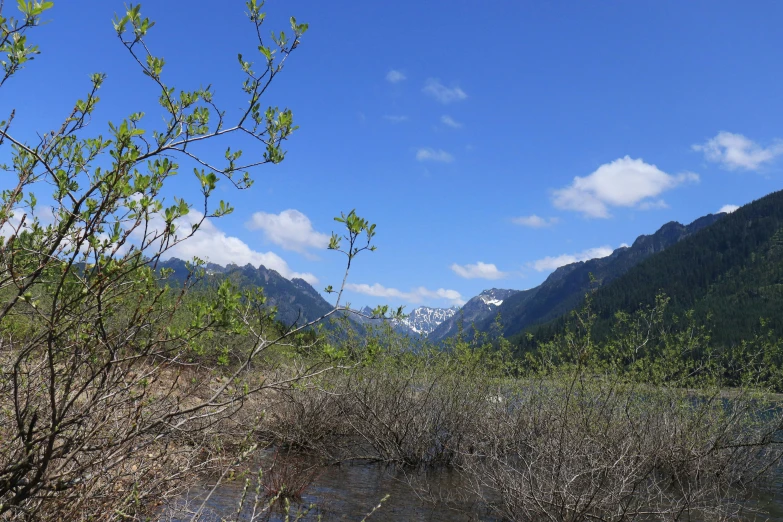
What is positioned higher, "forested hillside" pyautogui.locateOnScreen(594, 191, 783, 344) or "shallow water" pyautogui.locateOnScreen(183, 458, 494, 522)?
"forested hillside" pyautogui.locateOnScreen(594, 191, 783, 344)

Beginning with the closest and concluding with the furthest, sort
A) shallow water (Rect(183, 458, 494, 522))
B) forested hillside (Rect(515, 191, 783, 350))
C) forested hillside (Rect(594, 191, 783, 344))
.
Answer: shallow water (Rect(183, 458, 494, 522)), forested hillside (Rect(594, 191, 783, 344)), forested hillside (Rect(515, 191, 783, 350))

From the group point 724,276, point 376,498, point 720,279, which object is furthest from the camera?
point 720,279

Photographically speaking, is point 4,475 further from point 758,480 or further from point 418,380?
point 758,480

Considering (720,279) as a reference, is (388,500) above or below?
below

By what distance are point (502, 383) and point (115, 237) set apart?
14566mm

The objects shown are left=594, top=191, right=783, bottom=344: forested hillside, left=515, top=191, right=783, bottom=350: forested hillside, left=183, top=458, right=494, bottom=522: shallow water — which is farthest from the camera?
left=515, top=191, right=783, bottom=350: forested hillside

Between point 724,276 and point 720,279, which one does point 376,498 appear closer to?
point 720,279

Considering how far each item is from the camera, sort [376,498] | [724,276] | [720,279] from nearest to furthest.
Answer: [376,498] < [724,276] < [720,279]

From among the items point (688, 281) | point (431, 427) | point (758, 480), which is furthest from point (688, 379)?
point (688, 281)

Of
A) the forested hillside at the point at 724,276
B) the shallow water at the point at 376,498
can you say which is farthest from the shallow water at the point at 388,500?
the forested hillside at the point at 724,276

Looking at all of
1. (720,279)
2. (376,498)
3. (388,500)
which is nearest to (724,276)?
(720,279)

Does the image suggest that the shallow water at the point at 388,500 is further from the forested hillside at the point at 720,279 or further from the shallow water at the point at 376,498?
the forested hillside at the point at 720,279

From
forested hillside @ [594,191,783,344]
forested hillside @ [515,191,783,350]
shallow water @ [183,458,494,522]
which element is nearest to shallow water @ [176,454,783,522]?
shallow water @ [183,458,494,522]

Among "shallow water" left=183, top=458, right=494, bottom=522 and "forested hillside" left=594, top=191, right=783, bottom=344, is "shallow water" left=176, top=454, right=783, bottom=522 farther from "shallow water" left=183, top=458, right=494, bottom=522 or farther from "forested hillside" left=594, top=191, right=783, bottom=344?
"forested hillside" left=594, top=191, right=783, bottom=344
